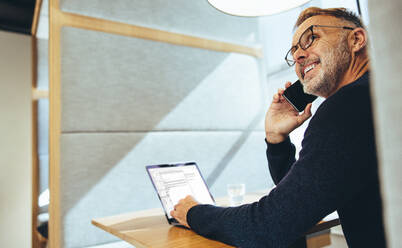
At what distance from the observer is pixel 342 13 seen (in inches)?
38.0

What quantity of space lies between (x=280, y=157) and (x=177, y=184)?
1.29 ft

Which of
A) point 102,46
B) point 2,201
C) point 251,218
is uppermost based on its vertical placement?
point 102,46

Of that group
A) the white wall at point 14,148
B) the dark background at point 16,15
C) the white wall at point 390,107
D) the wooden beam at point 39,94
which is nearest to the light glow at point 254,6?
the white wall at point 390,107

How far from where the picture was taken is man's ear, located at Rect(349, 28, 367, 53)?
2.88ft

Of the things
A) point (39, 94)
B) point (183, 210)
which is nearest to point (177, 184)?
point (183, 210)

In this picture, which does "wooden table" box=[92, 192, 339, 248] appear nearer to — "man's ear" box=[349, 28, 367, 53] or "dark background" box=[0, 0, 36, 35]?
"man's ear" box=[349, 28, 367, 53]

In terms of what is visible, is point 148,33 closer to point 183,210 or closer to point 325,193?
point 183,210

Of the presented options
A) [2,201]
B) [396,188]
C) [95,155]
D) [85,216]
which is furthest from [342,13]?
[2,201]

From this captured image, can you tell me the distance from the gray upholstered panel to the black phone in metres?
0.80

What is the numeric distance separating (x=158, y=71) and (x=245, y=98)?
0.69 meters

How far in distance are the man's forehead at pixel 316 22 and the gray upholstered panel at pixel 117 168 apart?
0.95 metres

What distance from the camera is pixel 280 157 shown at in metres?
1.06

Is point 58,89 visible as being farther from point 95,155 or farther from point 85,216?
point 85,216

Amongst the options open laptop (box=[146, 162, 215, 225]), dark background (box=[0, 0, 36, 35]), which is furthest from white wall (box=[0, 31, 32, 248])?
open laptop (box=[146, 162, 215, 225])
